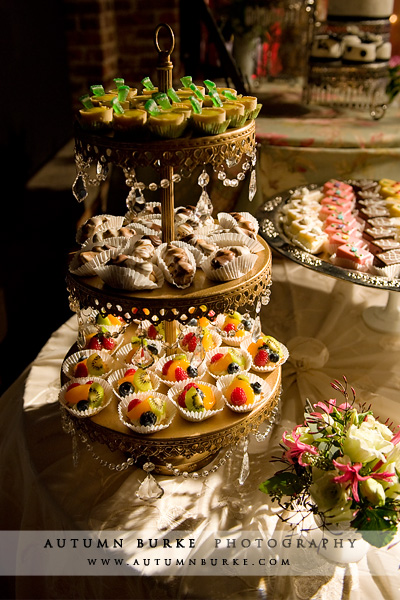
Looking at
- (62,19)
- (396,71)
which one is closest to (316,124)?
(396,71)

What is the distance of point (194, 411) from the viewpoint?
1322 millimetres

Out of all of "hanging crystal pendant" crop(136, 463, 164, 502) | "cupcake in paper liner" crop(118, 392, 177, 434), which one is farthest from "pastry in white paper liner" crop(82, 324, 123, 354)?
"hanging crystal pendant" crop(136, 463, 164, 502)

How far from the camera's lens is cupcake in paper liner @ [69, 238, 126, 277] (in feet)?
4.31

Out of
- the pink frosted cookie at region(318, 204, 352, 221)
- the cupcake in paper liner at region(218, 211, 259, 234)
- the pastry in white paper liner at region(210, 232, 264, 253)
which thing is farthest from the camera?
the pink frosted cookie at region(318, 204, 352, 221)

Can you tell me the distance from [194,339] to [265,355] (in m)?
0.20

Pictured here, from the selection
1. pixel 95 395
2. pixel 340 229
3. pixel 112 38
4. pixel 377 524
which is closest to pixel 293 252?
pixel 340 229

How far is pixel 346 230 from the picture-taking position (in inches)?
82.0

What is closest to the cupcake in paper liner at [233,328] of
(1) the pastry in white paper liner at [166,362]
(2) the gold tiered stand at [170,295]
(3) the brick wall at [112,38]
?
(1) the pastry in white paper liner at [166,362]

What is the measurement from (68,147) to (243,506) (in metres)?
4.01

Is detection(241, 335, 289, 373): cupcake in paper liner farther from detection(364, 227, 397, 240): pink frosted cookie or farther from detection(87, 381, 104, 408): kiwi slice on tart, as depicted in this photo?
detection(364, 227, 397, 240): pink frosted cookie

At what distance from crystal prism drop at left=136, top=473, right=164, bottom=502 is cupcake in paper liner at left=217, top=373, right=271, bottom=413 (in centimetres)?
28

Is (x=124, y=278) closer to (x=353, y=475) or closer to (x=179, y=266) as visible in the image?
(x=179, y=266)

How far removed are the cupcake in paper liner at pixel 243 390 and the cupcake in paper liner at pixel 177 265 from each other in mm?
280

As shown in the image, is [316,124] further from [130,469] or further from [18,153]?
[130,469]
